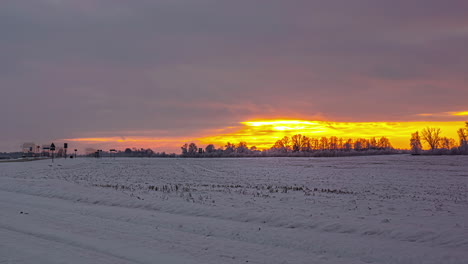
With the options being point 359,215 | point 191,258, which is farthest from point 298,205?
point 191,258

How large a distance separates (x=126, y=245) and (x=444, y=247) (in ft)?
31.9

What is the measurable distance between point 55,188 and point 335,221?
64.5 feet

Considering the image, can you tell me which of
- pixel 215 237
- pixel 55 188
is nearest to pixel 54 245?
pixel 215 237

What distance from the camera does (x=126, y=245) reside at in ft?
37.7

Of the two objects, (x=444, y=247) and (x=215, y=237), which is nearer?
(x=444, y=247)

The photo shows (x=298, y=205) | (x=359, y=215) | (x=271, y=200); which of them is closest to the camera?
(x=359, y=215)

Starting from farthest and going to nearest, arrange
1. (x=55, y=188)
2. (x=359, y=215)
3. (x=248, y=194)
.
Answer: (x=55, y=188), (x=248, y=194), (x=359, y=215)

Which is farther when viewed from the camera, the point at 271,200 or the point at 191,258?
the point at 271,200

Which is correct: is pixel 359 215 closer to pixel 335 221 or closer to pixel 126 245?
pixel 335 221

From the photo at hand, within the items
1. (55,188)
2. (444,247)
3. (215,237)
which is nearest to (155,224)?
(215,237)

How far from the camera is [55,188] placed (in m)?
26.0

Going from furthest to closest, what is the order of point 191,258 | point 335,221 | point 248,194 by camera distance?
point 248,194, point 335,221, point 191,258

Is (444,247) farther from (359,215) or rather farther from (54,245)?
(54,245)

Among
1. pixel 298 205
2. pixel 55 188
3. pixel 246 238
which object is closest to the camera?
pixel 246 238
